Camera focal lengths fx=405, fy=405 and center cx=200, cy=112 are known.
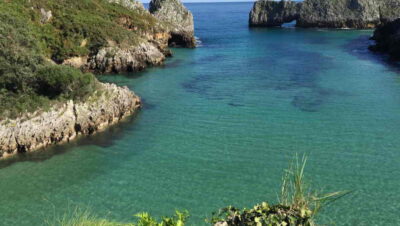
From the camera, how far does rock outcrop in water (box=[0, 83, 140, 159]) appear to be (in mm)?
32875

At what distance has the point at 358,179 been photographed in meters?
28.5

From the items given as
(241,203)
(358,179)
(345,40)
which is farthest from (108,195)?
(345,40)

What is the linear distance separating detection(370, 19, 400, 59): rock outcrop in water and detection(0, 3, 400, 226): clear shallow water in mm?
15509

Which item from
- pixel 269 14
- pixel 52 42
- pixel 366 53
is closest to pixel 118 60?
pixel 52 42

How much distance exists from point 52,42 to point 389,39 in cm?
6252

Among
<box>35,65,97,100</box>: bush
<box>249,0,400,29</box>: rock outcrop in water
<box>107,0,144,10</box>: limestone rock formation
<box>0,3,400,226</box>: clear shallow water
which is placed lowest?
<box>0,3,400,226</box>: clear shallow water

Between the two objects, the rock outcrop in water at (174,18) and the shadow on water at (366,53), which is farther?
the rock outcrop in water at (174,18)

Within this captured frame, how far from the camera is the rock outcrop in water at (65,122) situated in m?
32.9

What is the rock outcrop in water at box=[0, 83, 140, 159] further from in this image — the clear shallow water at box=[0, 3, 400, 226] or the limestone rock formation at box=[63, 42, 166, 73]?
the limestone rock formation at box=[63, 42, 166, 73]

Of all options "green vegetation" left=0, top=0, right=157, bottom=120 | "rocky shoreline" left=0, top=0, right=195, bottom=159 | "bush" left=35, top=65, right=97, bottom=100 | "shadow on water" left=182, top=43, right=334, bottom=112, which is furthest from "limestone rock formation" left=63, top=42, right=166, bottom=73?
"bush" left=35, top=65, right=97, bottom=100

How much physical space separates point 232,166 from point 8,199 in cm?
1562

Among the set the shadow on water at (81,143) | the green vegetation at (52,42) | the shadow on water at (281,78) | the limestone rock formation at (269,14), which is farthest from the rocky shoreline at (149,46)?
the limestone rock formation at (269,14)

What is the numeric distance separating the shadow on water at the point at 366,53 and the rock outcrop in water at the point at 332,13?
22.9m

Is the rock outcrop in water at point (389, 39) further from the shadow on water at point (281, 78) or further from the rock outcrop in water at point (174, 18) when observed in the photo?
the rock outcrop in water at point (174, 18)
